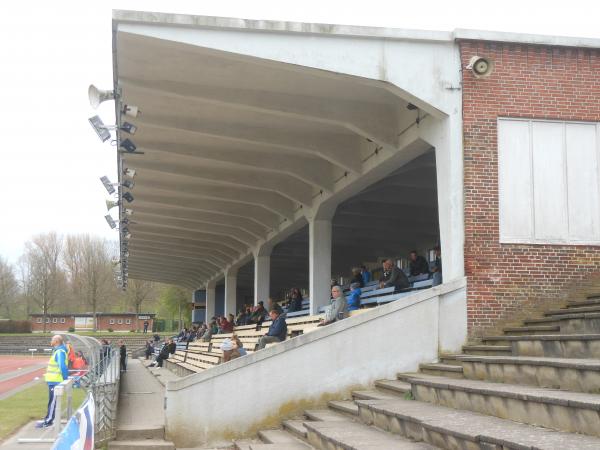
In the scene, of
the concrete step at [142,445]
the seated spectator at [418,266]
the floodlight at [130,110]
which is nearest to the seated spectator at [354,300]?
the seated spectator at [418,266]

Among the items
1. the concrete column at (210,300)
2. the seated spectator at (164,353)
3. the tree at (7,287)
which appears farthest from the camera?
the tree at (7,287)

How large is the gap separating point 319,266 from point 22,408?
8.23 meters

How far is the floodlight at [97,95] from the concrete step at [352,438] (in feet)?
26.6

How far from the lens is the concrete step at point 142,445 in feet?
36.2

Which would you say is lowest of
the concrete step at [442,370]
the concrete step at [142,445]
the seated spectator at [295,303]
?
the concrete step at [142,445]

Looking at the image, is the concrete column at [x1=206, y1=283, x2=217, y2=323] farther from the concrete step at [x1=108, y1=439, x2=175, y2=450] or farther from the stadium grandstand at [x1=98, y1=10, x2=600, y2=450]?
the concrete step at [x1=108, y1=439, x2=175, y2=450]

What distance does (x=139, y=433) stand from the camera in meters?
11.9

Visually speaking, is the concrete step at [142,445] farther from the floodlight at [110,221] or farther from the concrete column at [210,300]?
the concrete column at [210,300]

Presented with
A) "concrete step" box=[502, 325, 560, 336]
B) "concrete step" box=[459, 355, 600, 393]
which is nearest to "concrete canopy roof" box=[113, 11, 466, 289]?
"concrete step" box=[502, 325, 560, 336]

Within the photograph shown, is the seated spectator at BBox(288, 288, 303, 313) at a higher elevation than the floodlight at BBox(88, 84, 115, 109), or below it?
below

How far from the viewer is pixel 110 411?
39.4 feet

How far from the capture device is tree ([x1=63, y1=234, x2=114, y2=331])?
286 feet

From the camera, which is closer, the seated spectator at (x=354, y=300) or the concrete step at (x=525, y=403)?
the concrete step at (x=525, y=403)

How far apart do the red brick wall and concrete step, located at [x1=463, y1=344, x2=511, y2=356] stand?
0.43m
